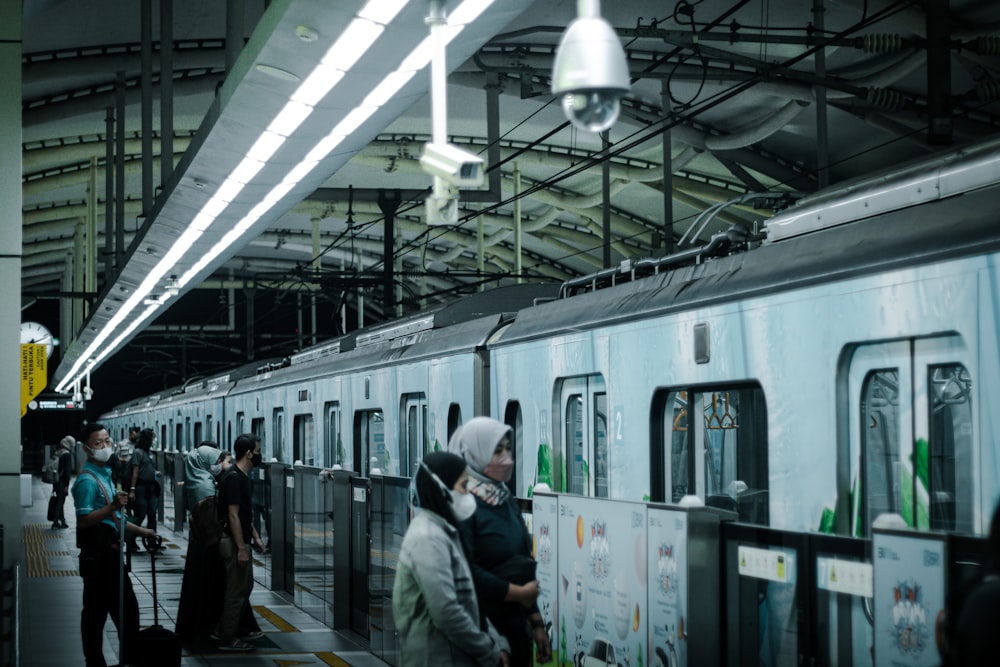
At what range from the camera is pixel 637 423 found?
761cm

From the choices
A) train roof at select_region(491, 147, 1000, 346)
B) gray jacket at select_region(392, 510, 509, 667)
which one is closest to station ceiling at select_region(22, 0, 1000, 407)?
train roof at select_region(491, 147, 1000, 346)

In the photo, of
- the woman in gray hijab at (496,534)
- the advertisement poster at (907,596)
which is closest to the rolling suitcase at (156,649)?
the woman in gray hijab at (496,534)

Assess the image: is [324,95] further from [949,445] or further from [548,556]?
[949,445]

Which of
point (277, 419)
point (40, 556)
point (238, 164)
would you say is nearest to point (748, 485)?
point (238, 164)

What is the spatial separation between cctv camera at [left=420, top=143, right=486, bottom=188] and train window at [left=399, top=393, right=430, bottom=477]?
662 centimetres

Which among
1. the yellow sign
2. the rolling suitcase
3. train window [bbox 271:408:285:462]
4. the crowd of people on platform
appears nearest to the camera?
the crowd of people on platform

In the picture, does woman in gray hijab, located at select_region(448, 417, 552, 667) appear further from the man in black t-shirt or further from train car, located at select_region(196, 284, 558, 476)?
the man in black t-shirt

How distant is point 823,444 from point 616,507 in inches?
52.8

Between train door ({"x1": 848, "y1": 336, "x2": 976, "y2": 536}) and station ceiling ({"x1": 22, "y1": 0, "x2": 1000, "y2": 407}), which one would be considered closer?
train door ({"x1": 848, "y1": 336, "x2": 976, "y2": 536})

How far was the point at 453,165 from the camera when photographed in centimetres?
527

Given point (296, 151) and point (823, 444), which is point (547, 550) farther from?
point (296, 151)

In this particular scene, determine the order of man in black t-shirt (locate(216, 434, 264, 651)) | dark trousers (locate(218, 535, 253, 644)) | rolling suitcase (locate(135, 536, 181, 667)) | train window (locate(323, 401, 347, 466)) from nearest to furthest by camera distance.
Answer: rolling suitcase (locate(135, 536, 181, 667)) < man in black t-shirt (locate(216, 434, 264, 651)) < dark trousers (locate(218, 535, 253, 644)) < train window (locate(323, 401, 347, 466))

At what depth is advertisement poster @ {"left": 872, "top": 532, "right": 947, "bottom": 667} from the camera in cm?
463

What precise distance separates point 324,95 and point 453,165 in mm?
2457
